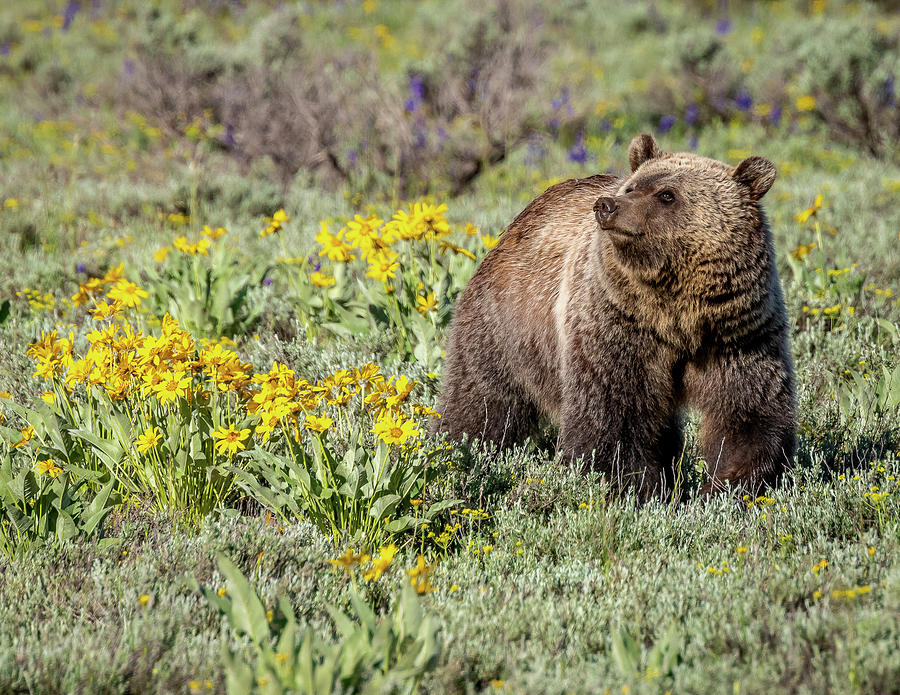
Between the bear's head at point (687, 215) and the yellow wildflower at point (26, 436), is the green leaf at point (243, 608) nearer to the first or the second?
the yellow wildflower at point (26, 436)

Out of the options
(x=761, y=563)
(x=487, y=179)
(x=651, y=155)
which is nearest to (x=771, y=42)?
(x=487, y=179)

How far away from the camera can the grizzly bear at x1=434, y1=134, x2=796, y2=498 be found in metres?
3.41

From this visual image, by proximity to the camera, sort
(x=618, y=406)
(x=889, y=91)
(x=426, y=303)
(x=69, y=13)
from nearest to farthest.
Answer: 1. (x=618, y=406)
2. (x=426, y=303)
3. (x=889, y=91)
4. (x=69, y=13)

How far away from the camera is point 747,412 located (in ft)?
11.4

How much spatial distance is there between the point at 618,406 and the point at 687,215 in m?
0.75

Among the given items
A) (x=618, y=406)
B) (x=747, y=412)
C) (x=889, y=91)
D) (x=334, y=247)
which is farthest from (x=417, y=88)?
(x=747, y=412)

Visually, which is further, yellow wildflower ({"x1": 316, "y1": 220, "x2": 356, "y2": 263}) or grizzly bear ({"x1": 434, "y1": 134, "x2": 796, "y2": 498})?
yellow wildflower ({"x1": 316, "y1": 220, "x2": 356, "y2": 263})

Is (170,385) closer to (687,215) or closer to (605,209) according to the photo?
(605,209)

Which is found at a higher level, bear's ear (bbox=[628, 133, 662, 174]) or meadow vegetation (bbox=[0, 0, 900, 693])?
bear's ear (bbox=[628, 133, 662, 174])

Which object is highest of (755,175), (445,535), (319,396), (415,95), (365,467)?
(755,175)

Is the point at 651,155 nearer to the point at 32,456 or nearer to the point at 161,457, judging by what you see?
the point at 161,457

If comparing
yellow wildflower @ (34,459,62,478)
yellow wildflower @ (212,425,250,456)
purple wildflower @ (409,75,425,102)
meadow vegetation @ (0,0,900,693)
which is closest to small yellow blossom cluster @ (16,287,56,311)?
meadow vegetation @ (0,0,900,693)

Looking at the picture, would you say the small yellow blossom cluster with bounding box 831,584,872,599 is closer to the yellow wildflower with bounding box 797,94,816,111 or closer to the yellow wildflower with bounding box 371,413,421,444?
the yellow wildflower with bounding box 371,413,421,444

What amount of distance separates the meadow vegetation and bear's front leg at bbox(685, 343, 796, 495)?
0.15m
